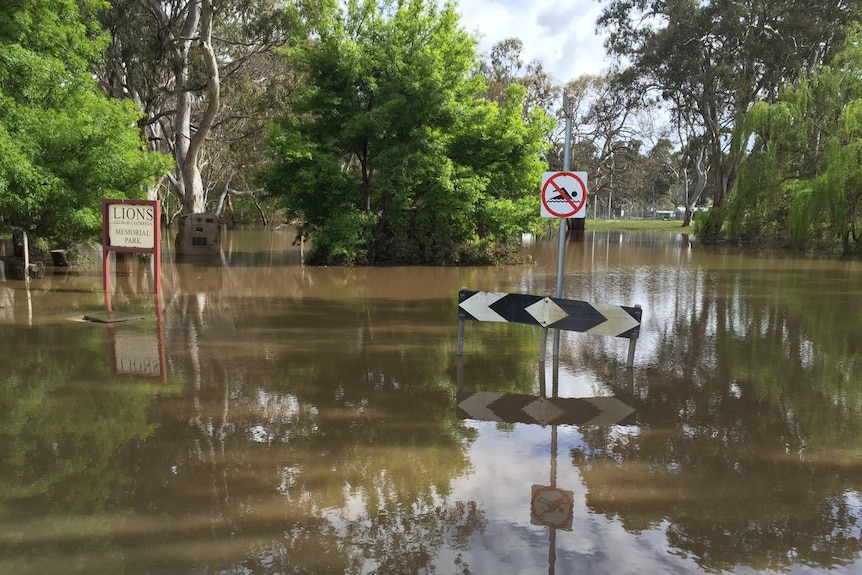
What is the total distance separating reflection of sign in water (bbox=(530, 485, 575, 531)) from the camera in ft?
14.0

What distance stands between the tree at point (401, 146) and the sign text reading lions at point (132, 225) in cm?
837

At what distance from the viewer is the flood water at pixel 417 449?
12.8 ft

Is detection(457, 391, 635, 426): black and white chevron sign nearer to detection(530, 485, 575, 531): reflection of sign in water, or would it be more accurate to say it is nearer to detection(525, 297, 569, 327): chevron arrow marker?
detection(525, 297, 569, 327): chevron arrow marker

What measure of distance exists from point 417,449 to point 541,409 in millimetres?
1685

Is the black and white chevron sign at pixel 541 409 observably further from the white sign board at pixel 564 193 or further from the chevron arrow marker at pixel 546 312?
the white sign board at pixel 564 193

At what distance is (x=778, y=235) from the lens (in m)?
30.3

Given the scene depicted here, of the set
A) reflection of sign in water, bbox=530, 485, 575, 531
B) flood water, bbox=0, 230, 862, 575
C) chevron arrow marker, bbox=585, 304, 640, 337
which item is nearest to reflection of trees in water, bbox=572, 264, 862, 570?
flood water, bbox=0, 230, 862, 575

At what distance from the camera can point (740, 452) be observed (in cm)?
545

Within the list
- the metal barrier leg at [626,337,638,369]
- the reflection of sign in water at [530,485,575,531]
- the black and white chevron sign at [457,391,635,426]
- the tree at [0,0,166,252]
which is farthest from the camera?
the tree at [0,0,166,252]

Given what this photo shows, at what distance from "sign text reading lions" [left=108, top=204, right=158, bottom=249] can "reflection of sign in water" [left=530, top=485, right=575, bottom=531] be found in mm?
9743

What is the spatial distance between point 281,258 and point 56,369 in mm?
17938

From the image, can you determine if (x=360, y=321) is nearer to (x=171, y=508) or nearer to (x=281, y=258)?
(x=171, y=508)

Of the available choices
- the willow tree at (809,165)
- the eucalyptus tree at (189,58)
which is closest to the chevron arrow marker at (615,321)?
the eucalyptus tree at (189,58)

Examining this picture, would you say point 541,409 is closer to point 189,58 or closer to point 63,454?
point 63,454
